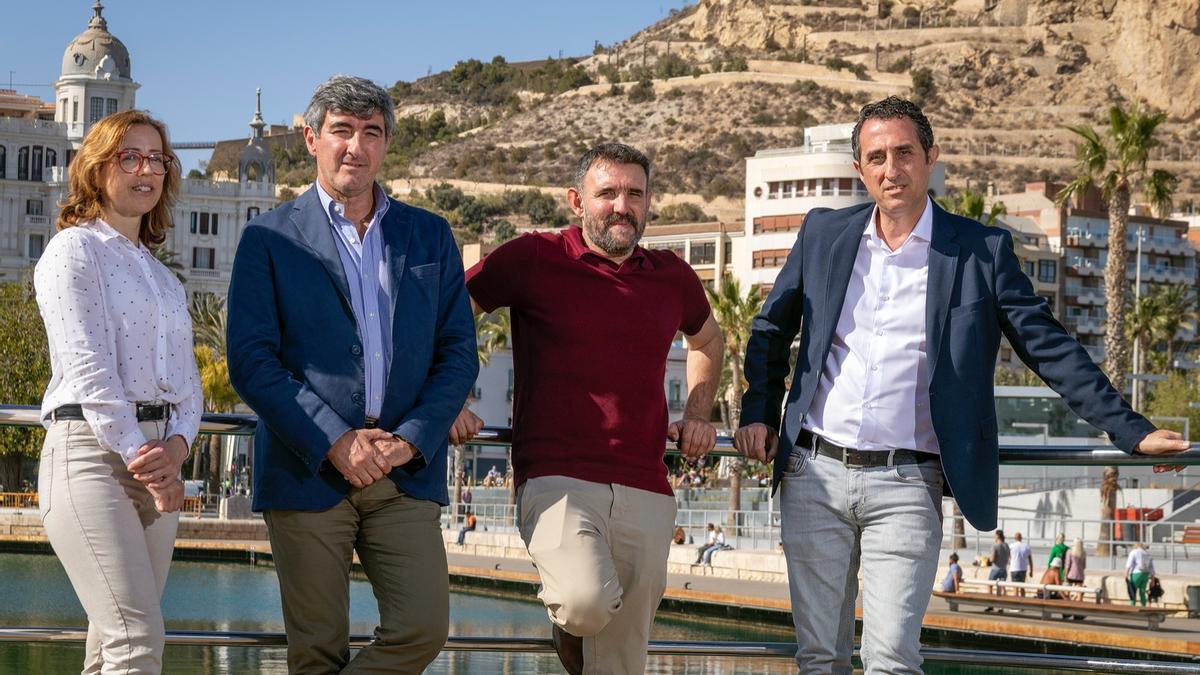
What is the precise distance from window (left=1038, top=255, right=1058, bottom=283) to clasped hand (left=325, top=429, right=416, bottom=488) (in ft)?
331

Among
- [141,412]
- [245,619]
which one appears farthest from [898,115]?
[245,619]

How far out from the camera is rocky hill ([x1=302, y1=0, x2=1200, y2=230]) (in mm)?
153875

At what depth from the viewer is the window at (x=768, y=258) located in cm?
8744

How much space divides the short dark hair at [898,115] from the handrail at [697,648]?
1521 millimetres

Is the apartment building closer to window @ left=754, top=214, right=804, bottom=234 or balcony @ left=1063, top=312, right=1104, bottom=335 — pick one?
balcony @ left=1063, top=312, right=1104, bottom=335

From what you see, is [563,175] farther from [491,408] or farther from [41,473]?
[41,473]

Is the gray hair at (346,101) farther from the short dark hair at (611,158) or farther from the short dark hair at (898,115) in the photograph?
the short dark hair at (898,115)

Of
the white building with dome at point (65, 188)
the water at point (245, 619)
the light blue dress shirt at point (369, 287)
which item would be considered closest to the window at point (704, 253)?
the white building with dome at point (65, 188)

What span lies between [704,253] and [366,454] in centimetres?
9581

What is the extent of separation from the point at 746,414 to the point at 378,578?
A: 51.8 inches

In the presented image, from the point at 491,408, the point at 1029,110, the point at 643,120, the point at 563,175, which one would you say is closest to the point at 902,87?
the point at 1029,110

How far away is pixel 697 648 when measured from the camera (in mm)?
5016

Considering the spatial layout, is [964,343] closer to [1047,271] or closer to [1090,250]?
[1047,271]

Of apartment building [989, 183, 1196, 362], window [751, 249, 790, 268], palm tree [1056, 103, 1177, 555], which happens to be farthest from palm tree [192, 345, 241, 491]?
apartment building [989, 183, 1196, 362]
